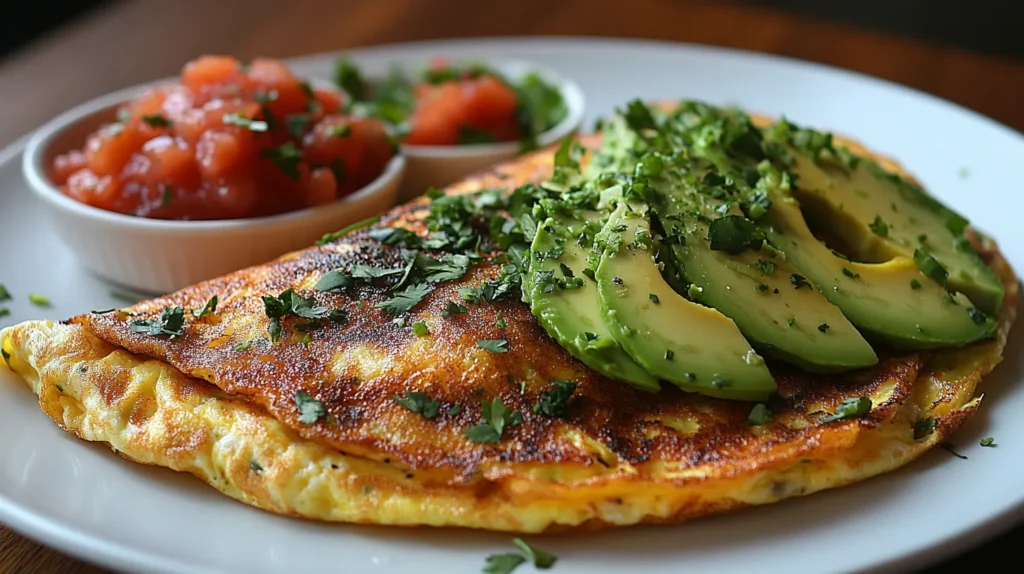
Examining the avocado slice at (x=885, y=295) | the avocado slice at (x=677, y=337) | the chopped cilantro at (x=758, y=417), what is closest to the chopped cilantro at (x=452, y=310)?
the avocado slice at (x=677, y=337)

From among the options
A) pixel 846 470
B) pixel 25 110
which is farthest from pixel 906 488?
pixel 25 110

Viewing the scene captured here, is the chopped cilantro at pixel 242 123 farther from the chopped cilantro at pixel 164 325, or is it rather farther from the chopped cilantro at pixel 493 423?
the chopped cilantro at pixel 493 423

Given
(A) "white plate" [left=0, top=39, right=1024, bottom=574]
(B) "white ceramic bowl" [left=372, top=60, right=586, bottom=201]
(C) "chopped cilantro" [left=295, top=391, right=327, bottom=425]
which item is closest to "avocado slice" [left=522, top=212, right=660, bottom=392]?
(A) "white plate" [left=0, top=39, right=1024, bottom=574]

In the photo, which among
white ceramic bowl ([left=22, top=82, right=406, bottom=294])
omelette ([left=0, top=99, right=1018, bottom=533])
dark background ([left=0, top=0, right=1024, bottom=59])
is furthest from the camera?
dark background ([left=0, top=0, right=1024, bottom=59])

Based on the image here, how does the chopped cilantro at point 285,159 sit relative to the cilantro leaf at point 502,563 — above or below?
above

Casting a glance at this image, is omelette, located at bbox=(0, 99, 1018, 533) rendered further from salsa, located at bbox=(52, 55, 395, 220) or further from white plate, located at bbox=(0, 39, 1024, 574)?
salsa, located at bbox=(52, 55, 395, 220)

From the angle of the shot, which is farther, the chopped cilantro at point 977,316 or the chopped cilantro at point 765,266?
the chopped cilantro at point 977,316
